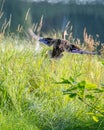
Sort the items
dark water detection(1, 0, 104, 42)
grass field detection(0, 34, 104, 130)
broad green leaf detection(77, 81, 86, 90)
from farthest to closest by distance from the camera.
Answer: dark water detection(1, 0, 104, 42) → grass field detection(0, 34, 104, 130) → broad green leaf detection(77, 81, 86, 90)

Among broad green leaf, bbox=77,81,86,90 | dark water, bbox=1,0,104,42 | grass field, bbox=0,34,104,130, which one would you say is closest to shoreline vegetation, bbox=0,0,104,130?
grass field, bbox=0,34,104,130

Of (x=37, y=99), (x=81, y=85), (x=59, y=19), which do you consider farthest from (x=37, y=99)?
(x=59, y=19)

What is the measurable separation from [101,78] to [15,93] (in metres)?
1.89

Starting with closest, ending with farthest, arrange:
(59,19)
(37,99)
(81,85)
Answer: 1. (81,85)
2. (37,99)
3. (59,19)

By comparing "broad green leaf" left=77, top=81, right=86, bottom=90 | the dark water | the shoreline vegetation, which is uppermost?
the dark water

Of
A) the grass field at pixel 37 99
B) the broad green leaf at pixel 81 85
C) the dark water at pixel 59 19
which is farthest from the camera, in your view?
the dark water at pixel 59 19

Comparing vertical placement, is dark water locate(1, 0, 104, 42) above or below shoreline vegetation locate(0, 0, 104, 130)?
above

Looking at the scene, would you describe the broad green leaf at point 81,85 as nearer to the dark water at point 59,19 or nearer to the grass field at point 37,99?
the grass field at point 37,99

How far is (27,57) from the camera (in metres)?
5.93

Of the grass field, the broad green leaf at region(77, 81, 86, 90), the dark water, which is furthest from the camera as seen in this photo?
the dark water

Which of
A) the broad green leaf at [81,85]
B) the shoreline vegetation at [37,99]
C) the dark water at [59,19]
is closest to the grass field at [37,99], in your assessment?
the shoreline vegetation at [37,99]

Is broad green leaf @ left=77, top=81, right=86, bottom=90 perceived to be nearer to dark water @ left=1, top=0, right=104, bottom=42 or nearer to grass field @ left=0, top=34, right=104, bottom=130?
grass field @ left=0, top=34, right=104, bottom=130

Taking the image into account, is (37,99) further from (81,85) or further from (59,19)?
(59,19)

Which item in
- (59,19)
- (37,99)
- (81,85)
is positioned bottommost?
(37,99)
